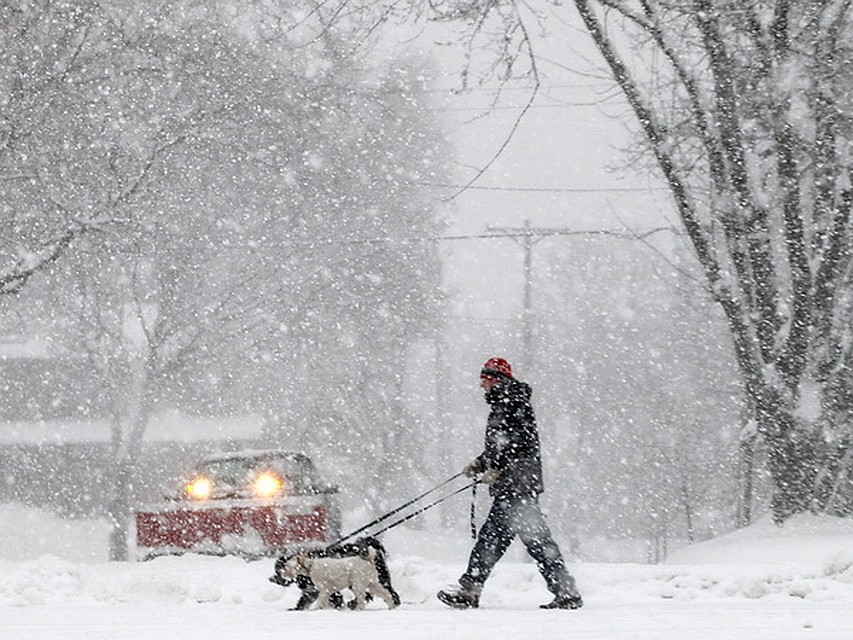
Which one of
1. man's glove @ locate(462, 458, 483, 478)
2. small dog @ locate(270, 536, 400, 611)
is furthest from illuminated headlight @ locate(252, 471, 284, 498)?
man's glove @ locate(462, 458, 483, 478)

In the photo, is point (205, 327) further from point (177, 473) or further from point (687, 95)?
point (177, 473)

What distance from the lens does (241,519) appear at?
11422 mm

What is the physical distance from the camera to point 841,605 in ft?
27.0

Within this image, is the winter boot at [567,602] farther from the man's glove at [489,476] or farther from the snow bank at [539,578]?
the man's glove at [489,476]

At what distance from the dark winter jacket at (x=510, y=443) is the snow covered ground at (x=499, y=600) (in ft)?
2.72

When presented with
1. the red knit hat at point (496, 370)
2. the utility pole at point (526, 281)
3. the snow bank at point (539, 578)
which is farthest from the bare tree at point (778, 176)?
the utility pole at point (526, 281)

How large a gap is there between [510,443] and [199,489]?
Result: 4316mm

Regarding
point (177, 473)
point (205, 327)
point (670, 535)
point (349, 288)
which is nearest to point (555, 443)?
point (670, 535)

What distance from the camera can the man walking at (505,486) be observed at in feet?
27.7

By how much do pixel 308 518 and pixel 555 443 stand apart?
164 feet

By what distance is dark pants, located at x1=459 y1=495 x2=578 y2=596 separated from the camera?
8.38 meters

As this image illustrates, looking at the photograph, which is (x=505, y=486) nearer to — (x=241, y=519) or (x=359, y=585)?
(x=359, y=585)

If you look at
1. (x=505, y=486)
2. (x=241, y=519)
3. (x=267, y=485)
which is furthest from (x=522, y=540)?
(x=267, y=485)

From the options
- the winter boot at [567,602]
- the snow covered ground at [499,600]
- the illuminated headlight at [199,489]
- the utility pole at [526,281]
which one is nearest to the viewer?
the snow covered ground at [499,600]
